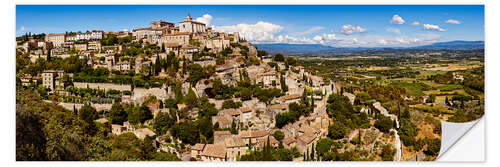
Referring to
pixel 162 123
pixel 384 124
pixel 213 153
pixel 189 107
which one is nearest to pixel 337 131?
pixel 384 124

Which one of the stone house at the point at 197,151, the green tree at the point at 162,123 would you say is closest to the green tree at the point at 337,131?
the stone house at the point at 197,151

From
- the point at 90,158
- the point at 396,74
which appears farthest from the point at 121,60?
the point at 396,74

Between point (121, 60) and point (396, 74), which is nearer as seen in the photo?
point (121, 60)

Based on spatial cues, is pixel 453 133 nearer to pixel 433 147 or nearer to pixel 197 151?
pixel 433 147

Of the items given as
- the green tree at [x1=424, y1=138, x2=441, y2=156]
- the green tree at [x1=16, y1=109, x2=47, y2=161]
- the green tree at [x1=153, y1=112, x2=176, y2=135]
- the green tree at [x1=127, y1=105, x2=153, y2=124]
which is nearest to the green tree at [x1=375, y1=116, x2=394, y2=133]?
the green tree at [x1=424, y1=138, x2=441, y2=156]
